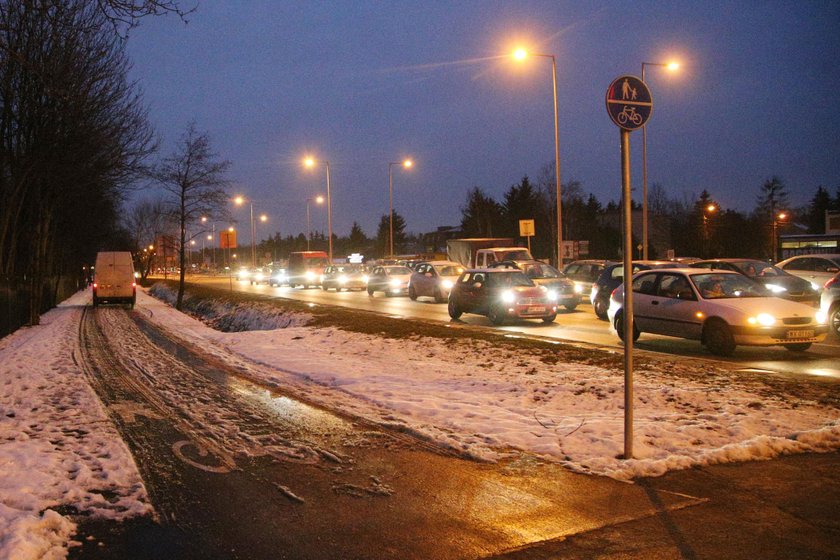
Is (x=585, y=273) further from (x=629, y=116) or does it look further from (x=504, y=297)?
(x=629, y=116)

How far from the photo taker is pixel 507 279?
64.7 ft

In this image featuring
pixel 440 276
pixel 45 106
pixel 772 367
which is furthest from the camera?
pixel 440 276

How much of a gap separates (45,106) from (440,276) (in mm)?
→ 15885

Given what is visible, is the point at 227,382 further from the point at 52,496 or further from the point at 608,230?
the point at 608,230

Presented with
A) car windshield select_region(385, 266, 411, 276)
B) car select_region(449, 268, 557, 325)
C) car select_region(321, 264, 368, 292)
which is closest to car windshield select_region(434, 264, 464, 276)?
car windshield select_region(385, 266, 411, 276)

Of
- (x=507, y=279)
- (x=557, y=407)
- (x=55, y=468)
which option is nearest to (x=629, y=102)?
(x=557, y=407)

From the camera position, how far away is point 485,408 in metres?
8.09

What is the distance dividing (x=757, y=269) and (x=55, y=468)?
1941 centimetres

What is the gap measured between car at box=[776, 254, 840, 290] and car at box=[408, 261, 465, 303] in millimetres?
12224

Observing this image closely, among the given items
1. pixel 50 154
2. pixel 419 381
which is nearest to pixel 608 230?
pixel 50 154

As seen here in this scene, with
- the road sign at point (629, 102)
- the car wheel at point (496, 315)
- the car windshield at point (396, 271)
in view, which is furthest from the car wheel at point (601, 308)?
the car windshield at point (396, 271)

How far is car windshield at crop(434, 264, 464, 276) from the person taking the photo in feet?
98.0

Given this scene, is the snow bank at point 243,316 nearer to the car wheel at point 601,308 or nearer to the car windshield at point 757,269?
the car wheel at point 601,308

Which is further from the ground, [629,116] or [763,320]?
[629,116]
